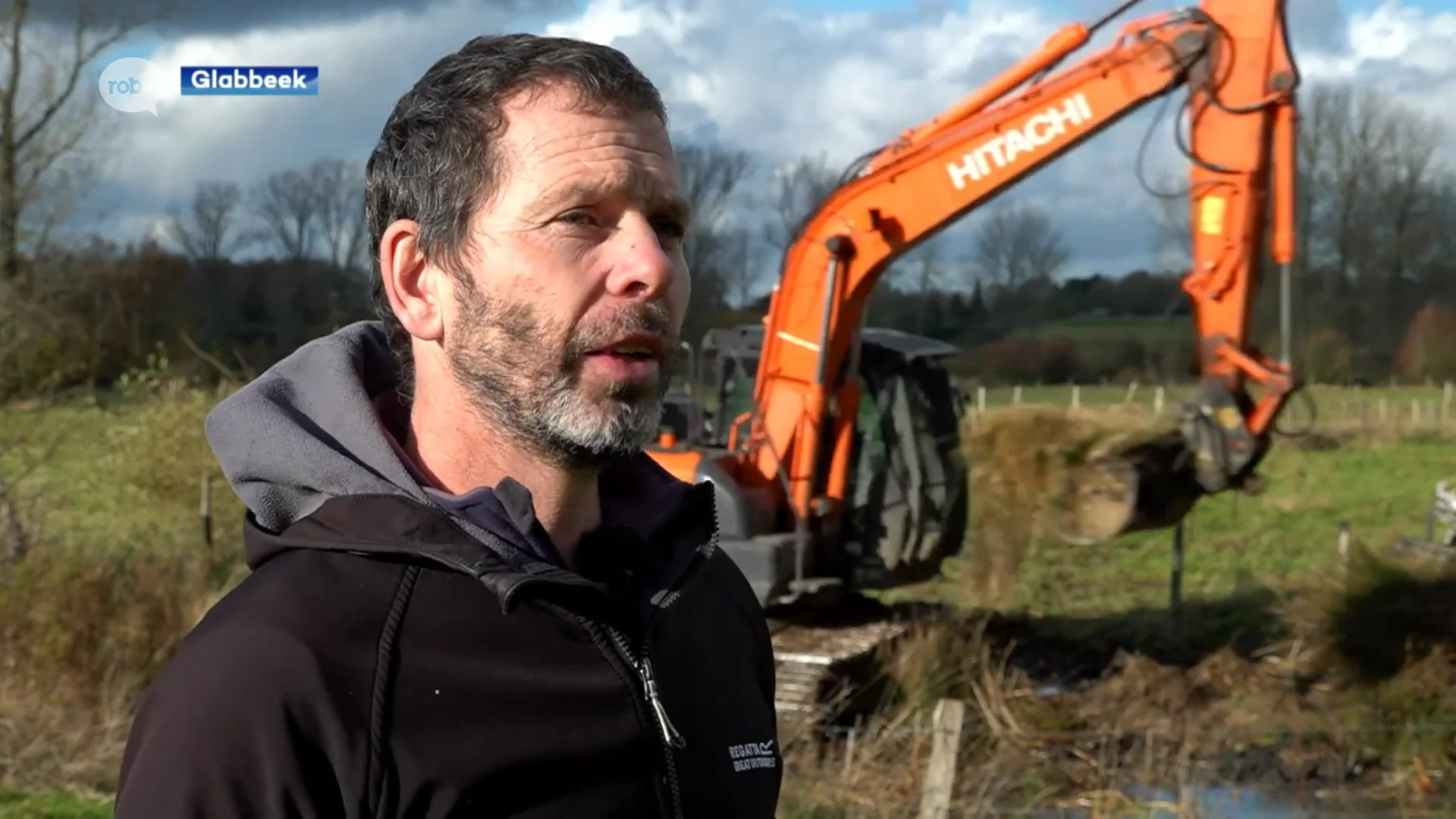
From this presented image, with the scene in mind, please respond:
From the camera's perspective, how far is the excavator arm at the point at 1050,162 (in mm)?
10102

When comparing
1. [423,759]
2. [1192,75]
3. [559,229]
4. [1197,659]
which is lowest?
[1197,659]

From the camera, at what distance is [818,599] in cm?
1127

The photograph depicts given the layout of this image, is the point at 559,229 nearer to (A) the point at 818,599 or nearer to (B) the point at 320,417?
(B) the point at 320,417

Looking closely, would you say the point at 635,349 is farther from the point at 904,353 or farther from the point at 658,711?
the point at 904,353

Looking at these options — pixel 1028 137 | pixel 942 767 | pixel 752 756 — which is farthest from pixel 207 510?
pixel 752 756

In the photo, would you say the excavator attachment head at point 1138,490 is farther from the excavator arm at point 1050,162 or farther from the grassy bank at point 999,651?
the grassy bank at point 999,651

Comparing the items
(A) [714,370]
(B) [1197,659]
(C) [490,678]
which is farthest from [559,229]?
(B) [1197,659]

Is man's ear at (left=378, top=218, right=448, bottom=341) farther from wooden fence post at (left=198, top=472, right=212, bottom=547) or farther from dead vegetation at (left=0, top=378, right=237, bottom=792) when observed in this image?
wooden fence post at (left=198, top=472, right=212, bottom=547)

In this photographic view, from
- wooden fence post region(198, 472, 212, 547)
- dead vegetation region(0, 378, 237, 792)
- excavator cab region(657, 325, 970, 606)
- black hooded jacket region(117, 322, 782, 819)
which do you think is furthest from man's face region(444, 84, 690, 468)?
wooden fence post region(198, 472, 212, 547)

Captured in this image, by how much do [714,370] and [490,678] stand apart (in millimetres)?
10191

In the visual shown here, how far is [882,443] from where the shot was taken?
1194 centimetres

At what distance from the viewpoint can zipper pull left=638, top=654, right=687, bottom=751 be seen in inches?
75.2

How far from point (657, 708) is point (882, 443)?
10088mm

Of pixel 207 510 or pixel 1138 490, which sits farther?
pixel 207 510
